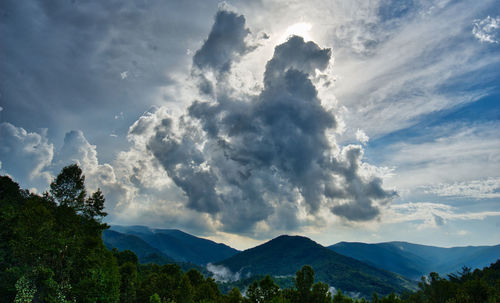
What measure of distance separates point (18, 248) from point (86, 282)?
15.2 metres

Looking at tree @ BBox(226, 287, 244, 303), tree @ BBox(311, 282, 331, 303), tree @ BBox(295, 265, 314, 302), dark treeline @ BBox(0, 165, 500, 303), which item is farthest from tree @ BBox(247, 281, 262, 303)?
tree @ BBox(311, 282, 331, 303)

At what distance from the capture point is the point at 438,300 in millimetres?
80312

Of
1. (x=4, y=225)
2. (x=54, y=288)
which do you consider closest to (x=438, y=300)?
(x=54, y=288)

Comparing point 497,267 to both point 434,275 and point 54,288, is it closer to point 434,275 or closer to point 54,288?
point 434,275

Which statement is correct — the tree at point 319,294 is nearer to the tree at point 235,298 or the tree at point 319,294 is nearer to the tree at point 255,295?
the tree at point 255,295

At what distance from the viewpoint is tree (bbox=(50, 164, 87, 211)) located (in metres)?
85.7

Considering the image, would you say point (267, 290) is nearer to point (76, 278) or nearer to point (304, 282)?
point (304, 282)

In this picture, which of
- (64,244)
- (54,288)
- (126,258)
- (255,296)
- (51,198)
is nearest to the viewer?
(54,288)

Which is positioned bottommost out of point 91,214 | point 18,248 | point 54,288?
point 54,288

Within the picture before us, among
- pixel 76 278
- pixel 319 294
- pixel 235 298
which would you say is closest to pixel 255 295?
pixel 235 298

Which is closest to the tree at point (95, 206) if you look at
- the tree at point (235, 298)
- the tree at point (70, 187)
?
the tree at point (70, 187)

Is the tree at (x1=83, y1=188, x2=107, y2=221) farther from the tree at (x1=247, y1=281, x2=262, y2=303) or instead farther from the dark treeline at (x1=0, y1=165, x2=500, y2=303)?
the tree at (x1=247, y1=281, x2=262, y2=303)

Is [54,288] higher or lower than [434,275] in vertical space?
lower

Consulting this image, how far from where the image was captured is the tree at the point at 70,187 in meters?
85.7
